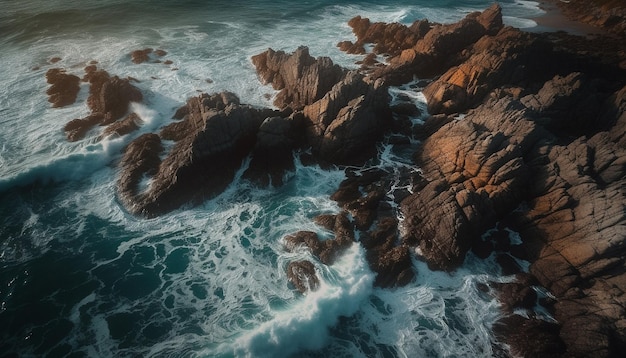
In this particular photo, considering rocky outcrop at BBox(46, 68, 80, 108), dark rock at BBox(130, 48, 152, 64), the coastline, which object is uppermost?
the coastline

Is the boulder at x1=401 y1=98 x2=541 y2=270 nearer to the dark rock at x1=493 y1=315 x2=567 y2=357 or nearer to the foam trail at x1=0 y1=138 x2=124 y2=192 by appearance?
the dark rock at x1=493 y1=315 x2=567 y2=357

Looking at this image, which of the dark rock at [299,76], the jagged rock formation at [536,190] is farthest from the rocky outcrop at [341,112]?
the jagged rock formation at [536,190]

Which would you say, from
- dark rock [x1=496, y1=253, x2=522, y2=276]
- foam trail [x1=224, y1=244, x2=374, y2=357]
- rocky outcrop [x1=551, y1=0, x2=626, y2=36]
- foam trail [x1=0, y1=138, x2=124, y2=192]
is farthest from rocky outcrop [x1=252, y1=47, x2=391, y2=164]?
rocky outcrop [x1=551, y1=0, x2=626, y2=36]

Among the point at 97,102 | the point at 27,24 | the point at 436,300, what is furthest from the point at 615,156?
the point at 27,24

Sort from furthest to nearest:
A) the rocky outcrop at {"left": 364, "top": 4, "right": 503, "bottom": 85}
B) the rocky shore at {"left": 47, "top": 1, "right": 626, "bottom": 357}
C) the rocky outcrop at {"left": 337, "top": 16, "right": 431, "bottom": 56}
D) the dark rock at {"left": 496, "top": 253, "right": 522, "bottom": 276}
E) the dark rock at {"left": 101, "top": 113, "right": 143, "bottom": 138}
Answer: the rocky outcrop at {"left": 337, "top": 16, "right": 431, "bottom": 56}
the rocky outcrop at {"left": 364, "top": 4, "right": 503, "bottom": 85}
the dark rock at {"left": 101, "top": 113, "right": 143, "bottom": 138}
the dark rock at {"left": 496, "top": 253, "right": 522, "bottom": 276}
the rocky shore at {"left": 47, "top": 1, "right": 626, "bottom": 357}

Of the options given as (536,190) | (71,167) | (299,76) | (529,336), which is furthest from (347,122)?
(71,167)

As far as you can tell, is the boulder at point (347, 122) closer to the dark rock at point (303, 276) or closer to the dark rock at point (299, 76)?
the dark rock at point (299, 76)

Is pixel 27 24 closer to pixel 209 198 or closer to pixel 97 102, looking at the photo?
pixel 97 102

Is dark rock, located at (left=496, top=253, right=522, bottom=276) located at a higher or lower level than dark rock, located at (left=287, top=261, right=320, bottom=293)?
higher
